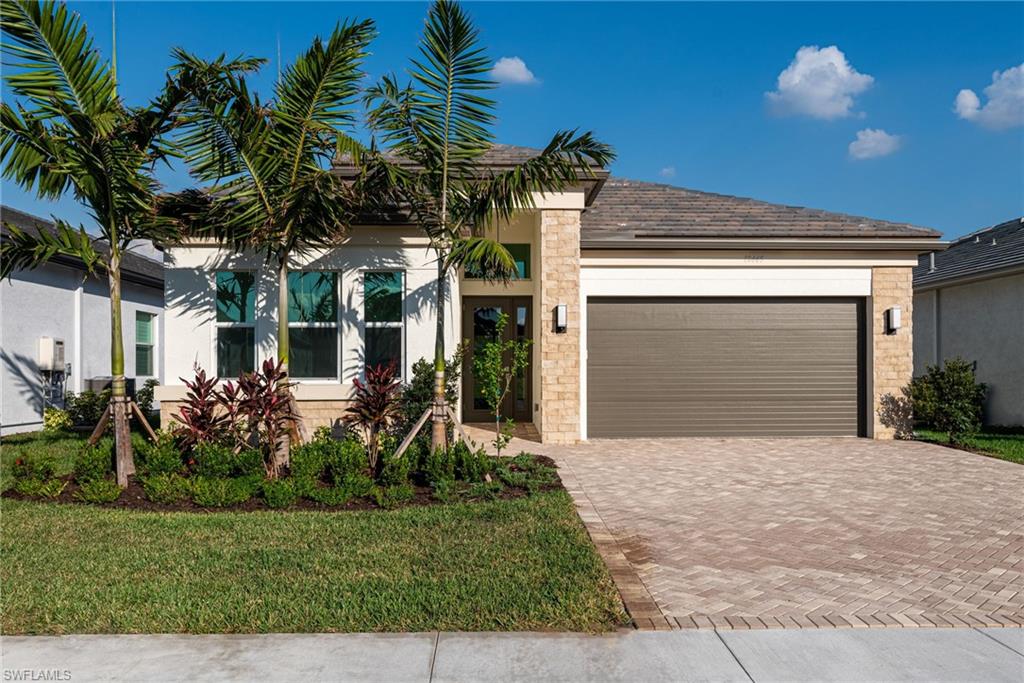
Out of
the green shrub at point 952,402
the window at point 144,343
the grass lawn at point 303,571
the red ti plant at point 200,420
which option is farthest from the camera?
the window at point 144,343

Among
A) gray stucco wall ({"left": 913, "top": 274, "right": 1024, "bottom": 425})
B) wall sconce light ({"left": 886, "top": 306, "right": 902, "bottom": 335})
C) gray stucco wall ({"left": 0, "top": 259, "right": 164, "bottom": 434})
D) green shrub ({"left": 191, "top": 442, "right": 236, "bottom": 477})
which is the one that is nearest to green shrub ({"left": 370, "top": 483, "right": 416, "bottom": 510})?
green shrub ({"left": 191, "top": 442, "right": 236, "bottom": 477})

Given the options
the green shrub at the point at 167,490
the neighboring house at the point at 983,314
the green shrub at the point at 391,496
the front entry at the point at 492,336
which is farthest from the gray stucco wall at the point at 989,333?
the green shrub at the point at 167,490

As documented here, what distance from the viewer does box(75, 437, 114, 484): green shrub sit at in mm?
7625

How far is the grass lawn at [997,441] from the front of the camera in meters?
10.7

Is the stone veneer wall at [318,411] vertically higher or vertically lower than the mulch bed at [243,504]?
higher

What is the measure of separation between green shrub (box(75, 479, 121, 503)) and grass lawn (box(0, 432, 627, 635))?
0.24m

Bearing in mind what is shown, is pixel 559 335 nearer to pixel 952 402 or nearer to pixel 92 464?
pixel 92 464

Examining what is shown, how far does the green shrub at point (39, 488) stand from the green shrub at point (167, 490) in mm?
1067

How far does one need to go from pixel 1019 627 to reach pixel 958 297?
14.4 metres

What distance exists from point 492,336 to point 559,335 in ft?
8.71

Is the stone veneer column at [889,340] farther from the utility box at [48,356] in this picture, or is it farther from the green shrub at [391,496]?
the utility box at [48,356]

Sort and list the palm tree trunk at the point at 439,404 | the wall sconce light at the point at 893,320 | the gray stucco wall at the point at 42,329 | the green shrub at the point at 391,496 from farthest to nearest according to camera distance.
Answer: the gray stucco wall at the point at 42,329
the wall sconce light at the point at 893,320
the palm tree trunk at the point at 439,404
the green shrub at the point at 391,496

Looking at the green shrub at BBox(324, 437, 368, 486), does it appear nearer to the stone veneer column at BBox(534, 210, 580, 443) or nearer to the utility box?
the stone veneer column at BBox(534, 210, 580, 443)

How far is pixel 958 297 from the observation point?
15.9m
